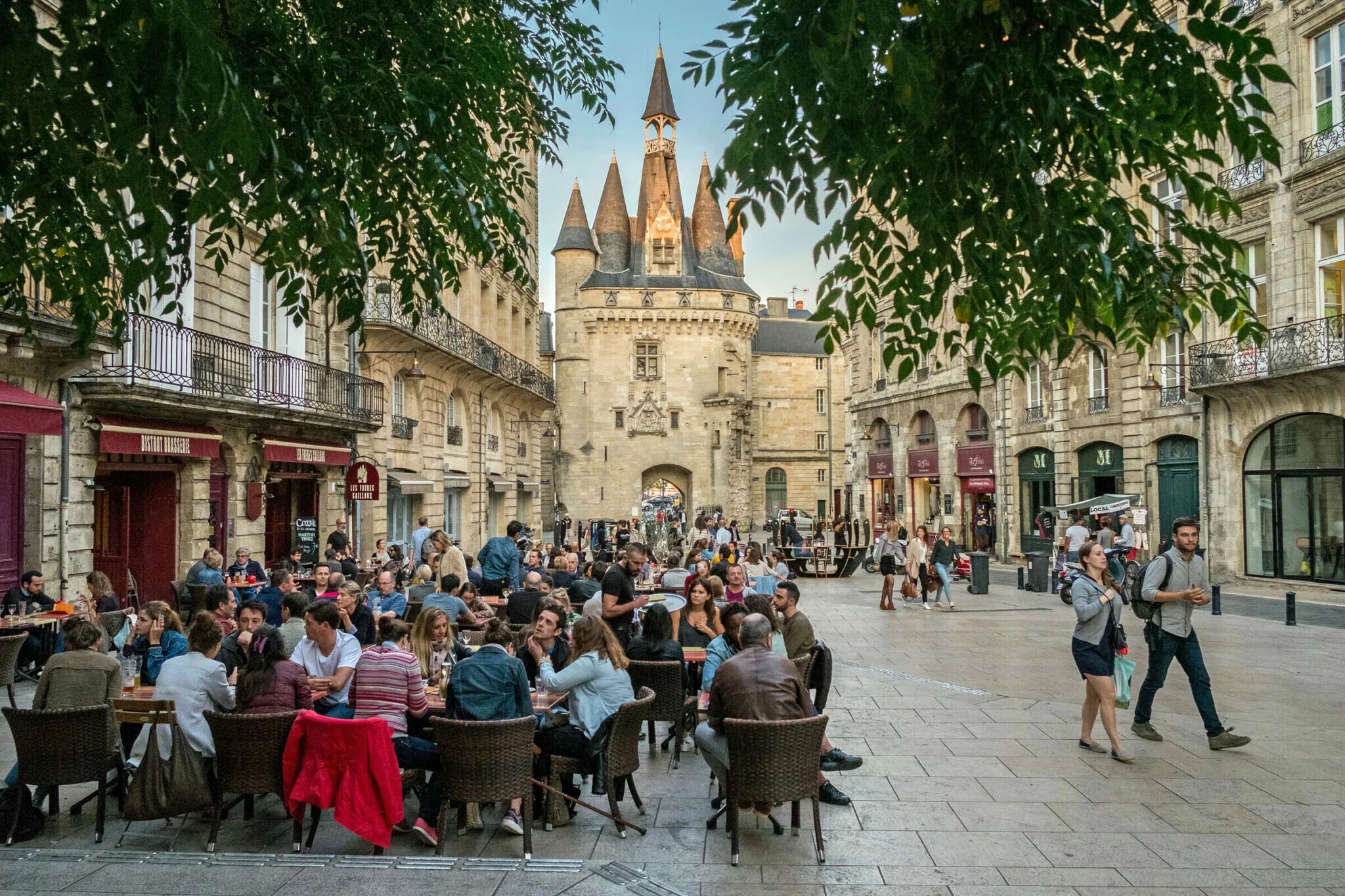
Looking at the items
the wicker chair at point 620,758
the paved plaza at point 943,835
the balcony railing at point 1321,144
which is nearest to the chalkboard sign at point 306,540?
the paved plaza at point 943,835

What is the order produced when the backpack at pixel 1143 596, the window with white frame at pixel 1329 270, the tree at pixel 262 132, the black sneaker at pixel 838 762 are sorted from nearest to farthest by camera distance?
the tree at pixel 262 132, the black sneaker at pixel 838 762, the backpack at pixel 1143 596, the window with white frame at pixel 1329 270

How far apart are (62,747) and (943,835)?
16.4ft

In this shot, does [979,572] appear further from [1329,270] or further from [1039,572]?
[1329,270]

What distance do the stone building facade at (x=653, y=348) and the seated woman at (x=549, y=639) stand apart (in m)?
46.0

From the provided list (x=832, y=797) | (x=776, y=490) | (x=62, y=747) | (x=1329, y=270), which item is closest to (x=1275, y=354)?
(x=1329, y=270)

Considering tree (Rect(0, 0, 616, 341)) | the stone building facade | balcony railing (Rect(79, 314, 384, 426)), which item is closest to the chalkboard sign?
balcony railing (Rect(79, 314, 384, 426))

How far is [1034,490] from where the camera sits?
92.4 ft

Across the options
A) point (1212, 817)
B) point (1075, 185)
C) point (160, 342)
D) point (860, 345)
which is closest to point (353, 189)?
point (1075, 185)

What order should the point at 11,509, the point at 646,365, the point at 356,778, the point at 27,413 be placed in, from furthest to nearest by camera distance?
the point at 646,365 → the point at 11,509 → the point at 27,413 → the point at 356,778

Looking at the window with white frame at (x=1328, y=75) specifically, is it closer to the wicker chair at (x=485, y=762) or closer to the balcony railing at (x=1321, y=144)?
the balcony railing at (x=1321, y=144)

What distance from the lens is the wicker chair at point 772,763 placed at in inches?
211

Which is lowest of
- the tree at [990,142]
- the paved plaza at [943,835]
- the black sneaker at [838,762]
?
the paved plaza at [943,835]

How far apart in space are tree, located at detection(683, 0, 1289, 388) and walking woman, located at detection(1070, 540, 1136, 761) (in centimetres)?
270

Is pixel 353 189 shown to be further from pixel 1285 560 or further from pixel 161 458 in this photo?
pixel 1285 560
